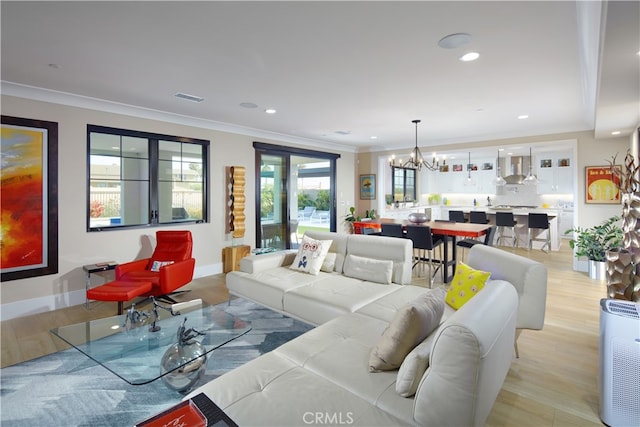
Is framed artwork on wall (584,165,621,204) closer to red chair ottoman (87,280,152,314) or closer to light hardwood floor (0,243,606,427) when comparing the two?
light hardwood floor (0,243,606,427)

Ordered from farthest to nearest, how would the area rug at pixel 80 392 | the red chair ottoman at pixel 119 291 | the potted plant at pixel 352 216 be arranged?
the potted plant at pixel 352 216 → the red chair ottoman at pixel 119 291 → the area rug at pixel 80 392

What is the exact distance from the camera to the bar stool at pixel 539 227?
7324 millimetres

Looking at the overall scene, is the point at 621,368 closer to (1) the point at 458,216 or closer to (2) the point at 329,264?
(2) the point at 329,264

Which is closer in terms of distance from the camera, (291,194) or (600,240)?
(600,240)

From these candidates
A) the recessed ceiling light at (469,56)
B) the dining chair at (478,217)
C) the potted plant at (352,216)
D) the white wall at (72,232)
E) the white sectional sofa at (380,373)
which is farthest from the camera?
the potted plant at (352,216)

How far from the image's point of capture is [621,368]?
6.37 ft

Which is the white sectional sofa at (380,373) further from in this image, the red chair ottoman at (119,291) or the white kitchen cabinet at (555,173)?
the white kitchen cabinet at (555,173)

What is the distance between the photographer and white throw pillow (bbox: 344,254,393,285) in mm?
3486

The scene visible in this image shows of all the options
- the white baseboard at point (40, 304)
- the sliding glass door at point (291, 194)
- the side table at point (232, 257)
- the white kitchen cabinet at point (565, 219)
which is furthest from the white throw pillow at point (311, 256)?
the white kitchen cabinet at point (565, 219)

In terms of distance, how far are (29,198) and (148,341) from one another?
2.68m

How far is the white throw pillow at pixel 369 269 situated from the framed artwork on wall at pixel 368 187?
4941 millimetres

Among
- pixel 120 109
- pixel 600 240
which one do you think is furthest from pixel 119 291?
pixel 600 240

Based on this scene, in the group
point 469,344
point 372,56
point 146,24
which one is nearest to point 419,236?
point 372,56

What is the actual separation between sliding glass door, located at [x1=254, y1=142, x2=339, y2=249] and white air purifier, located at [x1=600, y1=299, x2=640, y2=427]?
527 centimetres
